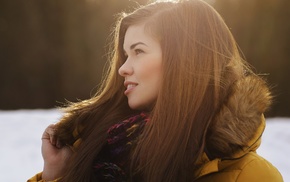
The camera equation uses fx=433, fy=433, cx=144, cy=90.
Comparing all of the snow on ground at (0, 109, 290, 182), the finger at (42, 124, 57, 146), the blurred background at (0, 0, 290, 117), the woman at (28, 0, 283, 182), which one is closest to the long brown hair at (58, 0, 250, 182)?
the woman at (28, 0, 283, 182)

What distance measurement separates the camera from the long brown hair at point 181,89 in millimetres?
1477

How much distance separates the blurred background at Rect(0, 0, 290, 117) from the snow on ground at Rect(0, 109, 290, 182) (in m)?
4.08

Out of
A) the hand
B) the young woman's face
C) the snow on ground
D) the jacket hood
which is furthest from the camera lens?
the snow on ground

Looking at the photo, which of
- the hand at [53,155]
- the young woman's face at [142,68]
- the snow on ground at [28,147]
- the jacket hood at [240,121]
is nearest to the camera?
the jacket hood at [240,121]

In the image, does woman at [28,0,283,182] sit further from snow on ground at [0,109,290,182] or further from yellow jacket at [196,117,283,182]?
snow on ground at [0,109,290,182]

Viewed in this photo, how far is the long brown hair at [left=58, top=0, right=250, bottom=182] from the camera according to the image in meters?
1.48

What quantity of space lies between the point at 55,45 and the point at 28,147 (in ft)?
19.3

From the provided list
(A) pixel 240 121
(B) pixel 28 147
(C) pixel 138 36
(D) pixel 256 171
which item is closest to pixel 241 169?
(D) pixel 256 171

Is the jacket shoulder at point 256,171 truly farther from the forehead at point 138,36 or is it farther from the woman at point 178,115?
the forehead at point 138,36

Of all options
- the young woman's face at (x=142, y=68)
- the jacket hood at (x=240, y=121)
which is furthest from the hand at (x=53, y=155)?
the jacket hood at (x=240, y=121)

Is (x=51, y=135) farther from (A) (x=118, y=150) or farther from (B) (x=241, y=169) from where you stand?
(B) (x=241, y=169)

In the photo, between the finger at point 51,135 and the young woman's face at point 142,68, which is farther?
the finger at point 51,135

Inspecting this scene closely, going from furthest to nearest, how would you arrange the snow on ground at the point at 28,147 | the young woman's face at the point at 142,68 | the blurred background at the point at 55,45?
the blurred background at the point at 55,45, the snow on ground at the point at 28,147, the young woman's face at the point at 142,68

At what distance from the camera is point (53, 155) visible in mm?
1753
